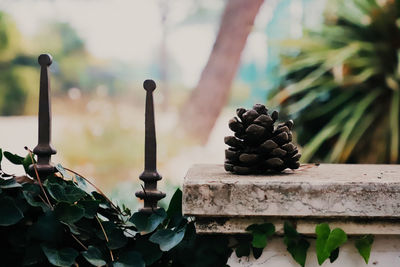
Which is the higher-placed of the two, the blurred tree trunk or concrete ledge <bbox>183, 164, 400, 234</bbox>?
the blurred tree trunk

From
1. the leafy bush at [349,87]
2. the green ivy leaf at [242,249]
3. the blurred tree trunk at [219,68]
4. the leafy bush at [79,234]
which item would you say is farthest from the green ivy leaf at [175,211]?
the blurred tree trunk at [219,68]

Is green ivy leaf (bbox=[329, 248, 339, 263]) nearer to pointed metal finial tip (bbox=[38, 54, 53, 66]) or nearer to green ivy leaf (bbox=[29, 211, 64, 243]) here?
green ivy leaf (bbox=[29, 211, 64, 243])

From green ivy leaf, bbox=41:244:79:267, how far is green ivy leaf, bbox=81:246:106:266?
15 millimetres

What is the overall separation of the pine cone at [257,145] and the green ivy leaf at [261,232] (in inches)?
4.5

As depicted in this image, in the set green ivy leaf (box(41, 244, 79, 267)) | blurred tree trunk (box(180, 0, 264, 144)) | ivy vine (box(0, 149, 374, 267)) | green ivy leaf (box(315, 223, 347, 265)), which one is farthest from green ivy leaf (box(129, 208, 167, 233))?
blurred tree trunk (box(180, 0, 264, 144))

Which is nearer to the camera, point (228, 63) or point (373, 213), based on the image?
point (373, 213)

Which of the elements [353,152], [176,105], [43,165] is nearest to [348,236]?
[43,165]

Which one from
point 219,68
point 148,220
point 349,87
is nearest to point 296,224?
point 148,220

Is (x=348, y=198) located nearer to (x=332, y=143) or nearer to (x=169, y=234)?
(x=169, y=234)

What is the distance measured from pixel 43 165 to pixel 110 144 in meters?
3.81

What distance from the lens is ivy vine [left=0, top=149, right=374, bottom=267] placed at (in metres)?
0.78

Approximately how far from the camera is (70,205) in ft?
2.59

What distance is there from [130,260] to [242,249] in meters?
0.17

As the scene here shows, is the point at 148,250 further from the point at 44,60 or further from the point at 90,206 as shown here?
the point at 44,60
